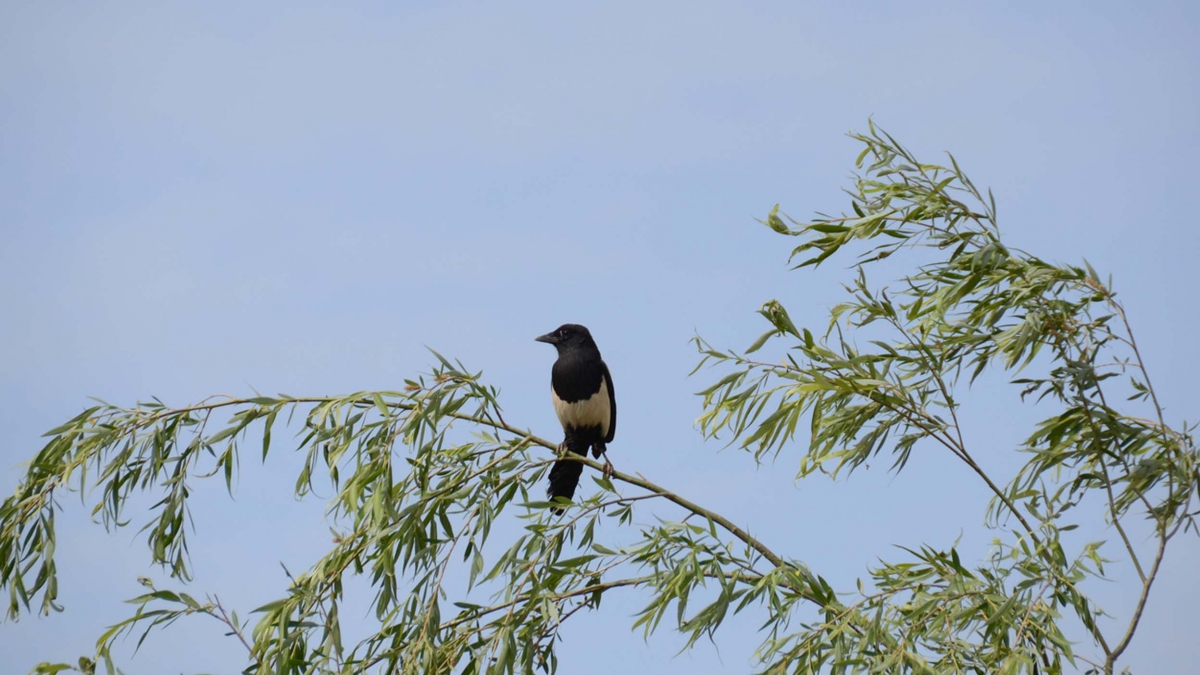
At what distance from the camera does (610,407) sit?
621 cm

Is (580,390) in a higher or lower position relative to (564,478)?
higher

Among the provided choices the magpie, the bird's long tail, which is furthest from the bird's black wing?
the bird's long tail

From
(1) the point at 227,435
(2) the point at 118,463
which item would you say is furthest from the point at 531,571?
(2) the point at 118,463

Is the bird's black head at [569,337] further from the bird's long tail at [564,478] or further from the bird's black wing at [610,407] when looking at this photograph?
the bird's long tail at [564,478]

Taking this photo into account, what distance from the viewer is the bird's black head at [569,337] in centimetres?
616

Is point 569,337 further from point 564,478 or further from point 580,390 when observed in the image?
point 564,478

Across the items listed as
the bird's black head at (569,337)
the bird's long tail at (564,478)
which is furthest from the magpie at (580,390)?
the bird's long tail at (564,478)

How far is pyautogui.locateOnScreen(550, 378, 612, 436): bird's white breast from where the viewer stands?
19.7ft

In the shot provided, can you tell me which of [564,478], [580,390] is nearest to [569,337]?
[580,390]

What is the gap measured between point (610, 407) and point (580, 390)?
0.29 meters

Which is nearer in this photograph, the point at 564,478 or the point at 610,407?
the point at 564,478

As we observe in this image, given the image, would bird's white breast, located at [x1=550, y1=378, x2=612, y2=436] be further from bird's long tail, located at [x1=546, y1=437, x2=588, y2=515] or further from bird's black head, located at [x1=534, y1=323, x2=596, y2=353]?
bird's long tail, located at [x1=546, y1=437, x2=588, y2=515]

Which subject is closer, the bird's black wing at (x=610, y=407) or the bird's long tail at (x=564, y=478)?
the bird's long tail at (x=564, y=478)

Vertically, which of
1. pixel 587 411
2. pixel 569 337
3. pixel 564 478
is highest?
pixel 569 337
